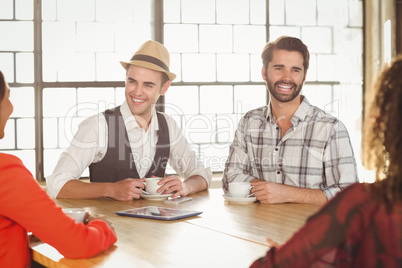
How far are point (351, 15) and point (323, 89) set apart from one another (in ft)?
2.49

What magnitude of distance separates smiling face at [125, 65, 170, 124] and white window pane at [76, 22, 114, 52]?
1.51 meters

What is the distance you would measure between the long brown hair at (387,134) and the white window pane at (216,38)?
3685mm

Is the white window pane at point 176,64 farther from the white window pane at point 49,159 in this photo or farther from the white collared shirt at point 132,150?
the white collared shirt at point 132,150

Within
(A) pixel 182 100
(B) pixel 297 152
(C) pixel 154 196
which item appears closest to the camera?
(C) pixel 154 196

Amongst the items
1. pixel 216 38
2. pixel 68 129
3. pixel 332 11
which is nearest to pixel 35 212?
pixel 68 129

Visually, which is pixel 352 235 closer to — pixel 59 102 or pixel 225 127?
pixel 59 102

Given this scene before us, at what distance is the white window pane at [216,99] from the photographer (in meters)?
4.46

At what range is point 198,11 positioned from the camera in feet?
14.5

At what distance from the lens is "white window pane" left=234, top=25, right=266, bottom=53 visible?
4.54m

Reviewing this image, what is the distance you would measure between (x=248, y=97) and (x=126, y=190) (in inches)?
104

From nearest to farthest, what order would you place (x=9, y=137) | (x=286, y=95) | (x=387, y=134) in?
(x=387, y=134) → (x=286, y=95) → (x=9, y=137)

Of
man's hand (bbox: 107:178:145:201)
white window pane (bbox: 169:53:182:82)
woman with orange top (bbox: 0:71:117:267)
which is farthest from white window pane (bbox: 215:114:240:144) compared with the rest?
woman with orange top (bbox: 0:71:117:267)

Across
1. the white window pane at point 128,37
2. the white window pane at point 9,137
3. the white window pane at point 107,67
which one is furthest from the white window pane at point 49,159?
the white window pane at point 128,37

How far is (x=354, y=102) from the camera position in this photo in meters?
4.75
